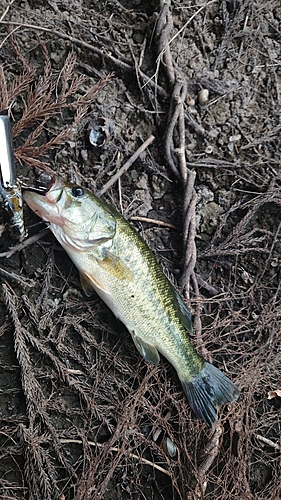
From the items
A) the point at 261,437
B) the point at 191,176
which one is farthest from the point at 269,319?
the point at 191,176

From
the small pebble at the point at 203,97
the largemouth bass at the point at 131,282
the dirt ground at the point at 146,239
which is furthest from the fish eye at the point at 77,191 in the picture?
the small pebble at the point at 203,97

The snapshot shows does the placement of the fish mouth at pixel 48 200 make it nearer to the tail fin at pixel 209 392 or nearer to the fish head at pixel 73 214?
the fish head at pixel 73 214

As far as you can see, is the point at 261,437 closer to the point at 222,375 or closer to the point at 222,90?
the point at 222,375

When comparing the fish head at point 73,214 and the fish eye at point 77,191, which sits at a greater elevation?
the fish eye at point 77,191

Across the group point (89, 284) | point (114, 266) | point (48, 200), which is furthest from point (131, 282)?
point (48, 200)

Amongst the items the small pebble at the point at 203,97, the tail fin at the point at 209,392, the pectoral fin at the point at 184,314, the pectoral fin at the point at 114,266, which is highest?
the small pebble at the point at 203,97

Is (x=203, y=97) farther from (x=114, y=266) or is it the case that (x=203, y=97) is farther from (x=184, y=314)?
(x=184, y=314)

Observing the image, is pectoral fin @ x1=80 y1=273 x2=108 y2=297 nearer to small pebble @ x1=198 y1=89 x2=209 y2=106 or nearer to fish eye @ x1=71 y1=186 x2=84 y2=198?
fish eye @ x1=71 y1=186 x2=84 y2=198
